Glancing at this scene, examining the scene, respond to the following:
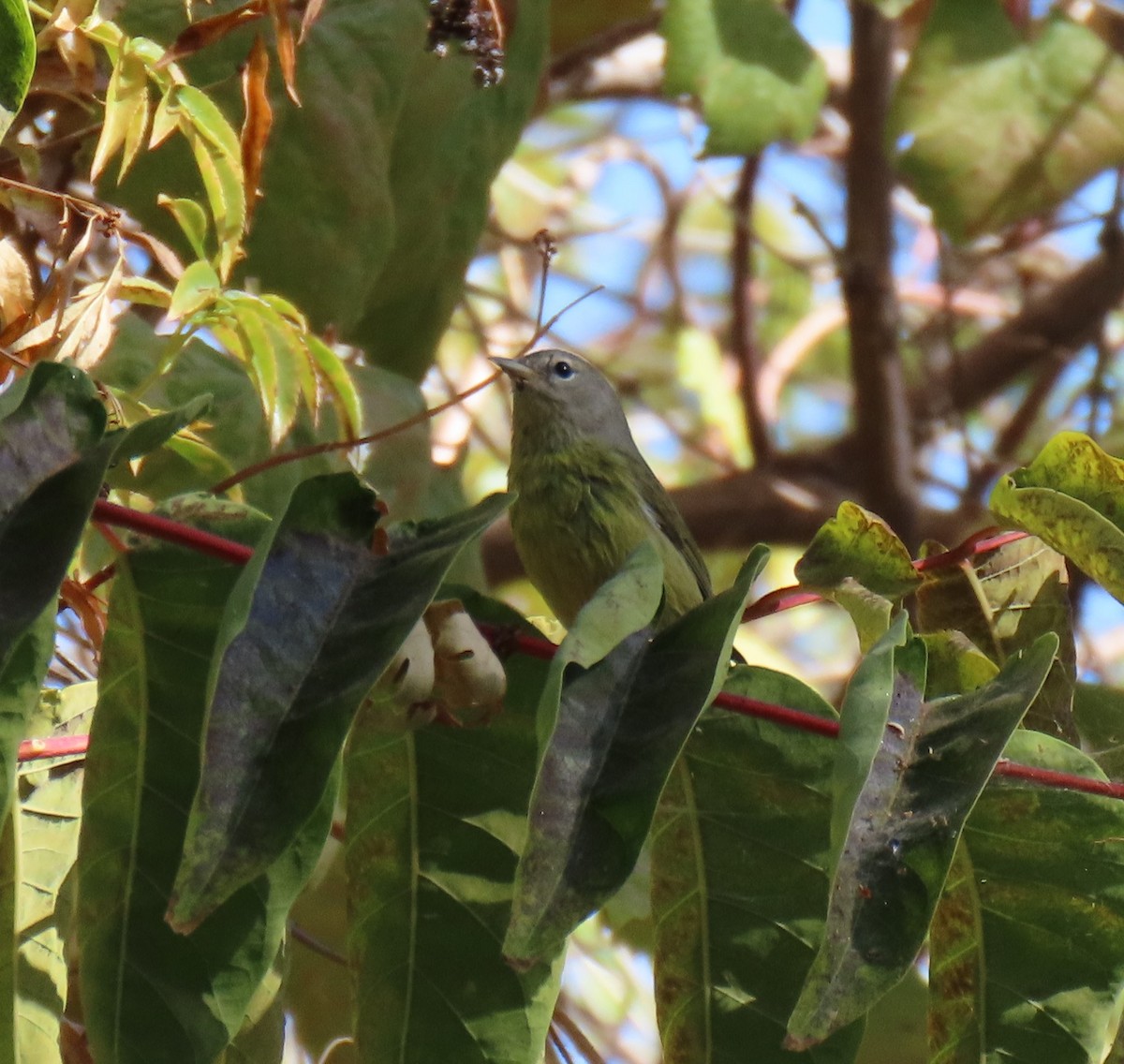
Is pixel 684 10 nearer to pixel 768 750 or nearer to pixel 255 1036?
pixel 768 750

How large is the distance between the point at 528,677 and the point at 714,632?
11.3 inches

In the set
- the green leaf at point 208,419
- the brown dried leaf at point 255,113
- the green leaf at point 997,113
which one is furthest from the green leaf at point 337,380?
the green leaf at point 997,113

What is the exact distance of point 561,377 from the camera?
4152mm

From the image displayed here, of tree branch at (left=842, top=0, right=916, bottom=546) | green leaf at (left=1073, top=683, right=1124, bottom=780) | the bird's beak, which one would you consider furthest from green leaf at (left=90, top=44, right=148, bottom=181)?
tree branch at (left=842, top=0, right=916, bottom=546)

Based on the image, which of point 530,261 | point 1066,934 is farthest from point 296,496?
point 530,261

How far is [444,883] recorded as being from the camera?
170cm

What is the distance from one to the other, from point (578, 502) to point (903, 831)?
1931 millimetres

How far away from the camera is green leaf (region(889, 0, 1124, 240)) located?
3.29 meters

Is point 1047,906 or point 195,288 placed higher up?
point 195,288

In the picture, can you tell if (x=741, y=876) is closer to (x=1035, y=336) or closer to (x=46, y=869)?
(x=46, y=869)

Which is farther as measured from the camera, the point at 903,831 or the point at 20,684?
the point at 903,831

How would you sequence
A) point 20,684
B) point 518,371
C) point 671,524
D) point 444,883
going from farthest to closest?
point 518,371 < point 671,524 < point 444,883 < point 20,684

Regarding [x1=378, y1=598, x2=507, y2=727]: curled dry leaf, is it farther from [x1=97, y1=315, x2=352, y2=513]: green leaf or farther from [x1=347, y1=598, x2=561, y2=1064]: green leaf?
[x1=97, y1=315, x2=352, y2=513]: green leaf

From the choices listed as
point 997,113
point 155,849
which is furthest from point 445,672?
point 997,113
